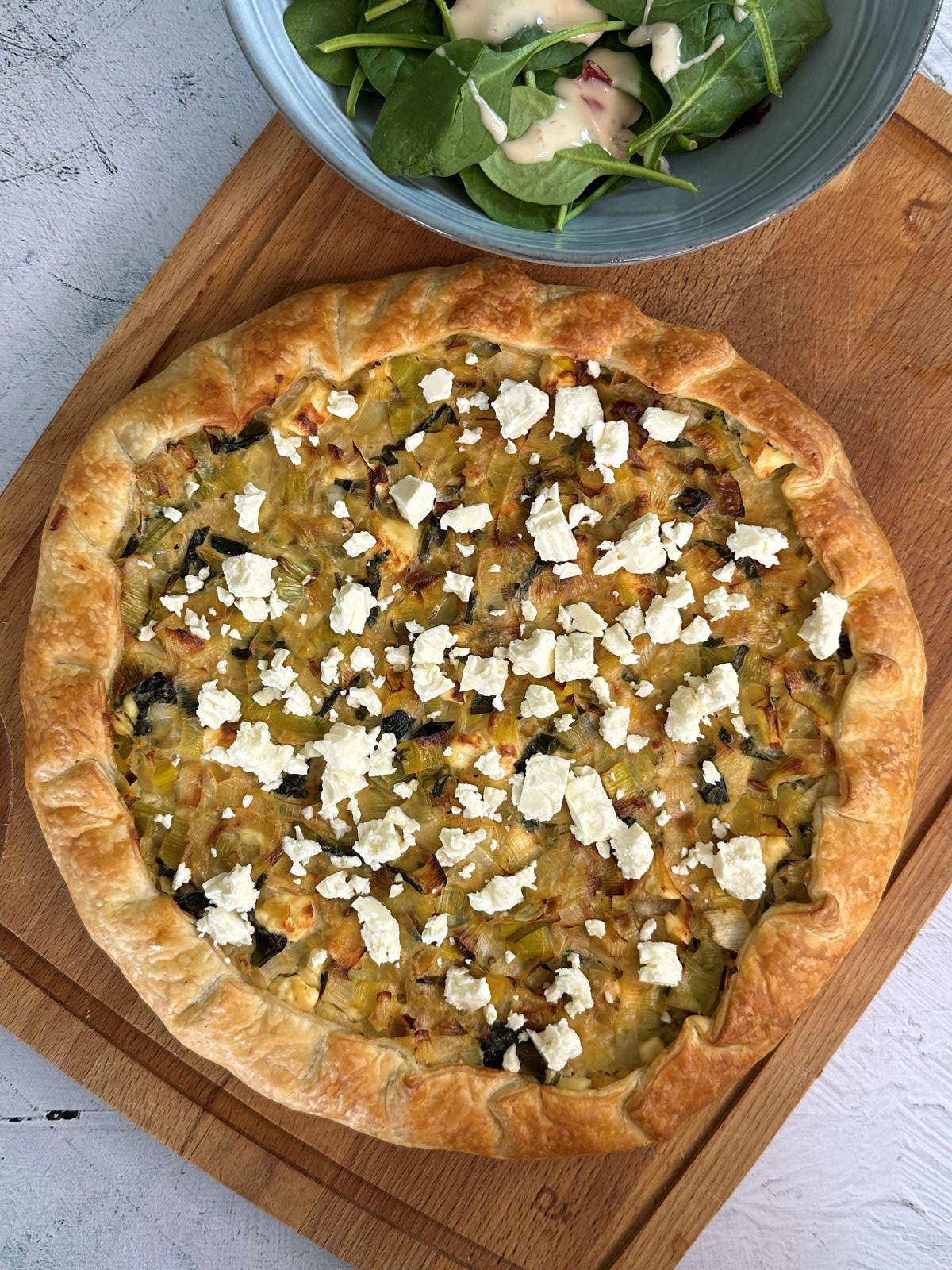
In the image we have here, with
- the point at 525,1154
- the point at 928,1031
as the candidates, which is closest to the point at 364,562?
the point at 525,1154

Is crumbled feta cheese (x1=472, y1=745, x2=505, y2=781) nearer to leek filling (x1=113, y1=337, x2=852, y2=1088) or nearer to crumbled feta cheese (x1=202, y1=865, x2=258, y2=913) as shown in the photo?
leek filling (x1=113, y1=337, x2=852, y2=1088)

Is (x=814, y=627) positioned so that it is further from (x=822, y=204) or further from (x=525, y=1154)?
(x=525, y=1154)

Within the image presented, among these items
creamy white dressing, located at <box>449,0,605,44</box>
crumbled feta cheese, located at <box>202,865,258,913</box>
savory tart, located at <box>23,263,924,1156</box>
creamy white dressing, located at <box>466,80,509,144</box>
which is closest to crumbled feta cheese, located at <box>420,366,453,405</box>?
savory tart, located at <box>23,263,924,1156</box>

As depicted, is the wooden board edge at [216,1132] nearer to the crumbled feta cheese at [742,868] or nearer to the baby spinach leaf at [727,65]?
the crumbled feta cheese at [742,868]

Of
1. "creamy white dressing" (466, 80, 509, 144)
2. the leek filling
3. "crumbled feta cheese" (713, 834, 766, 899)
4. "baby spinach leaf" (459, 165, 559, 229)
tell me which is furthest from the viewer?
the leek filling

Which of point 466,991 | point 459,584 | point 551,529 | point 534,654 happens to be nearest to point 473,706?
point 534,654

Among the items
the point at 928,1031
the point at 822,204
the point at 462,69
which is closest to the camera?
the point at 462,69
